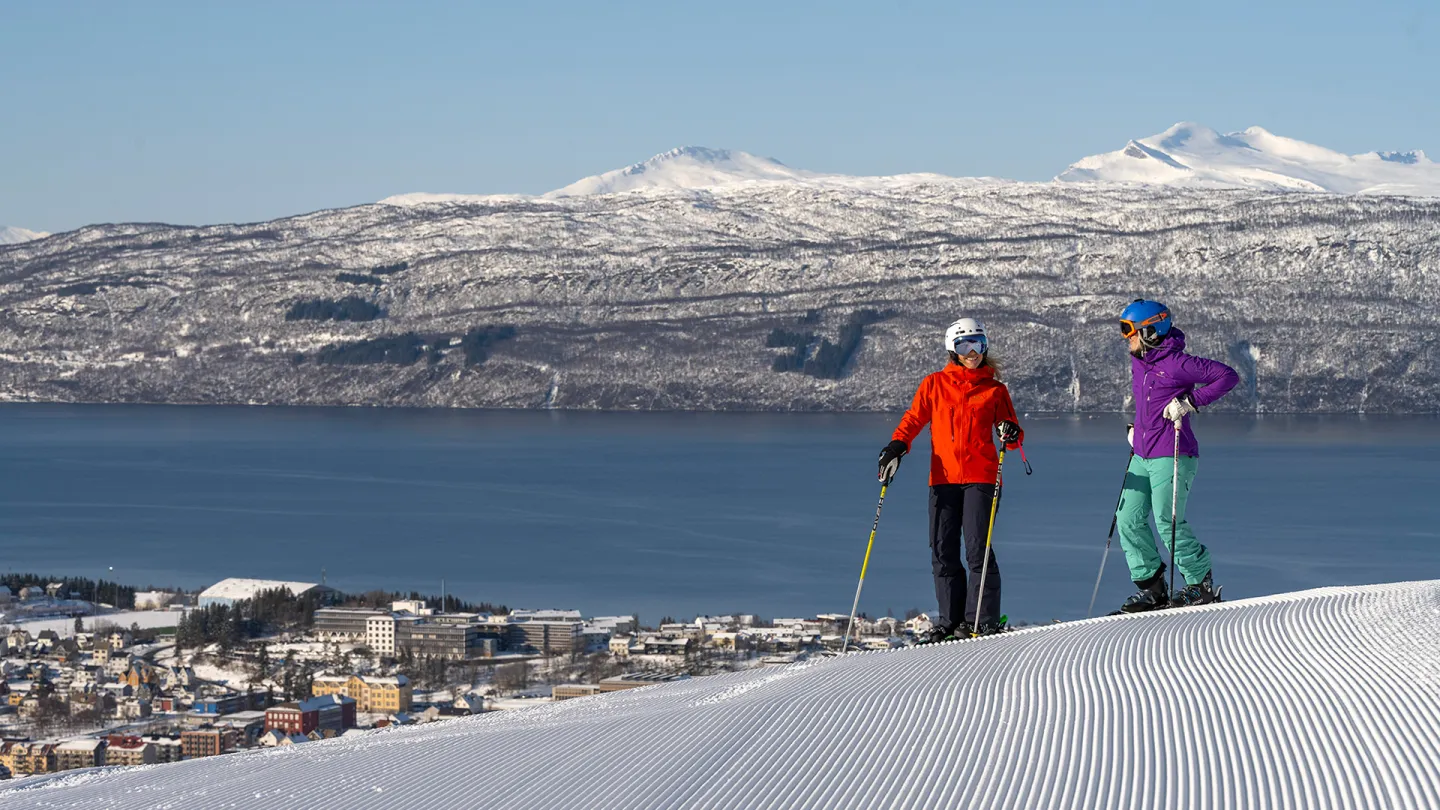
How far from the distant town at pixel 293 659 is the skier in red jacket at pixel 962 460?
621 inches

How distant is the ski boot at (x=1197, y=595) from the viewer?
9945 millimetres

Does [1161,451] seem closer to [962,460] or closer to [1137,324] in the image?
[1137,324]

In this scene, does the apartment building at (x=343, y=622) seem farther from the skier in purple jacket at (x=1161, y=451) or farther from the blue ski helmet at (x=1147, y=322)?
the blue ski helmet at (x=1147, y=322)

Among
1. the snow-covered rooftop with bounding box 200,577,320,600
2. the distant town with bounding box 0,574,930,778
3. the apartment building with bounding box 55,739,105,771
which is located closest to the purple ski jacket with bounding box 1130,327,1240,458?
the distant town with bounding box 0,574,930,778

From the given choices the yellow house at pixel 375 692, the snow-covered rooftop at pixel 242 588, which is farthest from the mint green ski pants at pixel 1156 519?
the snow-covered rooftop at pixel 242 588

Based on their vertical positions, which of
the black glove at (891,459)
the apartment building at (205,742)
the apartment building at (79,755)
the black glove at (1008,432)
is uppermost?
the black glove at (1008,432)

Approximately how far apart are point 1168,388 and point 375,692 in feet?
79.9

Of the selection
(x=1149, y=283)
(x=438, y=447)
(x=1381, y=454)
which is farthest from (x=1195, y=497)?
(x=1149, y=283)

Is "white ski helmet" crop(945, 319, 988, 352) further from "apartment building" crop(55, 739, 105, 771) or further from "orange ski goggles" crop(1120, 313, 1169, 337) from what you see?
"apartment building" crop(55, 739, 105, 771)

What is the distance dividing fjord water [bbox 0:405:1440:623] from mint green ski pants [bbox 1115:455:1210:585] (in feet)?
98.9

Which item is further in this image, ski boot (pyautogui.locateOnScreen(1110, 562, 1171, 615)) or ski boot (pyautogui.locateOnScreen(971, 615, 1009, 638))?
ski boot (pyautogui.locateOnScreen(1110, 562, 1171, 615))

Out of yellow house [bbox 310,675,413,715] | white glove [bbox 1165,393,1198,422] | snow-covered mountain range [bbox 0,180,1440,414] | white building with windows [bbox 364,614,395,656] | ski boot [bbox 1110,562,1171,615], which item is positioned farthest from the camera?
snow-covered mountain range [bbox 0,180,1440,414]

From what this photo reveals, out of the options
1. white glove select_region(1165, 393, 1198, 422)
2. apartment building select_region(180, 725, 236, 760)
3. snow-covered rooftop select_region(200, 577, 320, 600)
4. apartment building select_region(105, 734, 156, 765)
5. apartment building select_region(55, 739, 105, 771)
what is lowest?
snow-covered rooftop select_region(200, 577, 320, 600)

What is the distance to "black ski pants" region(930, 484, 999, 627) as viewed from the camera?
373 inches
